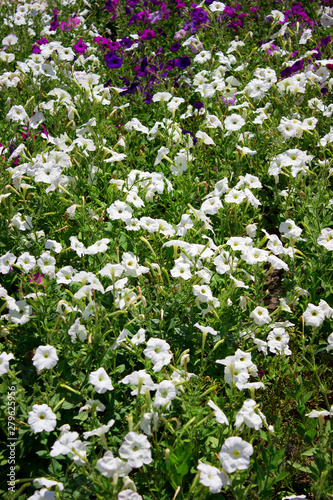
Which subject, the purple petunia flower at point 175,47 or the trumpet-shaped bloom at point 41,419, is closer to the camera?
the trumpet-shaped bloom at point 41,419

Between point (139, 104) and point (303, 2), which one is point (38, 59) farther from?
point (303, 2)

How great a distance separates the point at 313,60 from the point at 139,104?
6.67 feet

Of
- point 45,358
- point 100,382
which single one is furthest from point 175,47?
point 100,382

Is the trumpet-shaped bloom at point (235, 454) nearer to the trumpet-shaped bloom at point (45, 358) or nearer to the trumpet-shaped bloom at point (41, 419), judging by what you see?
the trumpet-shaped bloom at point (41, 419)

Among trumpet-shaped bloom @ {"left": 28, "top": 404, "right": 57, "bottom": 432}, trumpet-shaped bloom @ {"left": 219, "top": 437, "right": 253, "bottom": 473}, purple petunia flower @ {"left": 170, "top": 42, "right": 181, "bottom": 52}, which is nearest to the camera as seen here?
trumpet-shaped bloom @ {"left": 219, "top": 437, "right": 253, "bottom": 473}

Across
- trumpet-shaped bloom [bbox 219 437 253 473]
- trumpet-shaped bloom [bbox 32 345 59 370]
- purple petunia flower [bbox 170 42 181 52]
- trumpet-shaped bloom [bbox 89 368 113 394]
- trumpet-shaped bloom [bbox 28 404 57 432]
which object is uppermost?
purple petunia flower [bbox 170 42 181 52]

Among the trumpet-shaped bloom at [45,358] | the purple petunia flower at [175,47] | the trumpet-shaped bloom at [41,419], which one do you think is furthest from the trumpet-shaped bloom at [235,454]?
the purple petunia flower at [175,47]

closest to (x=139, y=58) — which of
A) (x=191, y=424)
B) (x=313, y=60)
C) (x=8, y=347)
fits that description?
(x=313, y=60)

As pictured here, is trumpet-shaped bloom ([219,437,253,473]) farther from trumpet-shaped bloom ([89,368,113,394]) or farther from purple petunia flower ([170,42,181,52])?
purple petunia flower ([170,42,181,52])

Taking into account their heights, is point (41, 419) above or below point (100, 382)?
below

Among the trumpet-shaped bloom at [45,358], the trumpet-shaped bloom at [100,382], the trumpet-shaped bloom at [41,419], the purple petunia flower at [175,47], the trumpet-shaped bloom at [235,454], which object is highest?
the purple petunia flower at [175,47]

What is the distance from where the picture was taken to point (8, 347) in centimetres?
282

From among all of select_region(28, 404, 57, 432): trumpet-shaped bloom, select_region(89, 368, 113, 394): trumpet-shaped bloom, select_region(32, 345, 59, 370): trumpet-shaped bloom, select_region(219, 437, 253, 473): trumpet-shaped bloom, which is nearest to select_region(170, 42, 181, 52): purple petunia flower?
select_region(32, 345, 59, 370): trumpet-shaped bloom

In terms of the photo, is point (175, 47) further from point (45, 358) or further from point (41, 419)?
point (41, 419)
